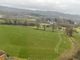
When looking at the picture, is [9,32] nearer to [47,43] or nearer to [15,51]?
[47,43]

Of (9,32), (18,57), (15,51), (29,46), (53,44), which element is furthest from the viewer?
(9,32)

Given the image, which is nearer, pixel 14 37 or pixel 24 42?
pixel 24 42

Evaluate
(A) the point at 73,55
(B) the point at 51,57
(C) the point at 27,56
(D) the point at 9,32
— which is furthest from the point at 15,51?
(D) the point at 9,32

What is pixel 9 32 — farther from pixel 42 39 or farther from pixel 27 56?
pixel 27 56

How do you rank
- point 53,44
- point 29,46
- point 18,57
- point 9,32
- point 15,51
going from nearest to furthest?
point 18,57, point 15,51, point 29,46, point 53,44, point 9,32

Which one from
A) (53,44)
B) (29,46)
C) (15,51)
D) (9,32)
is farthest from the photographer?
(9,32)

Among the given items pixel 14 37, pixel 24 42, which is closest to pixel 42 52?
pixel 24 42
